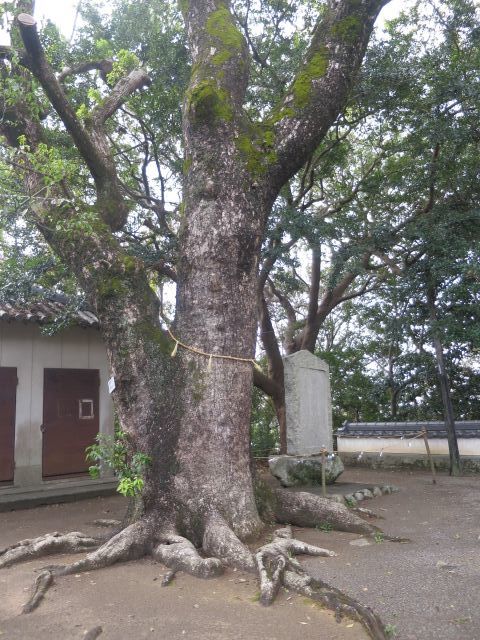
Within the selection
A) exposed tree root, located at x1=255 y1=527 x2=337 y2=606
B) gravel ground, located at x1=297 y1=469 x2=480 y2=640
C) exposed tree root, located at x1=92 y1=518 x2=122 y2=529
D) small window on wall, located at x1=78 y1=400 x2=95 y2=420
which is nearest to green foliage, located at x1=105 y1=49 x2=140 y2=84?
small window on wall, located at x1=78 y1=400 x2=95 y2=420

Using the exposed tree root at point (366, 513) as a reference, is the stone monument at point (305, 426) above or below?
above

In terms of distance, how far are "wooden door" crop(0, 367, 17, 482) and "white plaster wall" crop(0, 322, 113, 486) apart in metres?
0.07

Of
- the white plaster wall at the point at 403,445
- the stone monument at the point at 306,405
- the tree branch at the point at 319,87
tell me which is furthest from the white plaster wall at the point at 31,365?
the white plaster wall at the point at 403,445

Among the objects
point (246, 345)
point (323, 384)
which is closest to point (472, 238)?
point (323, 384)

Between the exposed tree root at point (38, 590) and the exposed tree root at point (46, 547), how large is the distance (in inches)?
28.4

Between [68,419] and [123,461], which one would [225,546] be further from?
[68,419]

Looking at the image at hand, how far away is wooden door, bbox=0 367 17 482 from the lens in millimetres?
9023

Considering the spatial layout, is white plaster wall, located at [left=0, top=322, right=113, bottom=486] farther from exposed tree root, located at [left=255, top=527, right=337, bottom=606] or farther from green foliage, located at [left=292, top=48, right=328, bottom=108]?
green foliage, located at [left=292, top=48, right=328, bottom=108]

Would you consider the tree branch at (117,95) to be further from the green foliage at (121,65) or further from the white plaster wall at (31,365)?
the white plaster wall at (31,365)

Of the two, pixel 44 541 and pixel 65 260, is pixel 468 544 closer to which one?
pixel 44 541

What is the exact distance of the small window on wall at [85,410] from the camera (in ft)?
33.1

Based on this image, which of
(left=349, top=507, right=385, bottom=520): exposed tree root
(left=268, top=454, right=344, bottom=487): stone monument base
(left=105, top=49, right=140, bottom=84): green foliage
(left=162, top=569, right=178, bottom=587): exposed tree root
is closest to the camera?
(left=162, top=569, right=178, bottom=587): exposed tree root

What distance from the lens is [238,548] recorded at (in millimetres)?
4664

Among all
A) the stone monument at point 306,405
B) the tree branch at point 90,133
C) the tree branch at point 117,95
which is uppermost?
the tree branch at point 117,95
